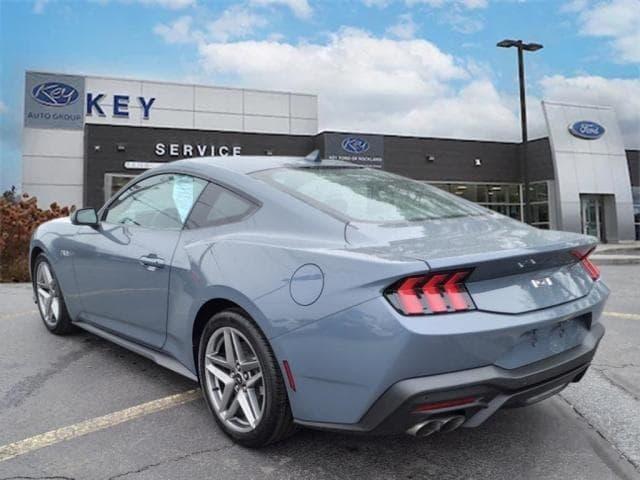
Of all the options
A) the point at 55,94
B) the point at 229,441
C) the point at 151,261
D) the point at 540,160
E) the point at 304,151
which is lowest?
the point at 229,441

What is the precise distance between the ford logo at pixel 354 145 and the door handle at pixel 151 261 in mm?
21588

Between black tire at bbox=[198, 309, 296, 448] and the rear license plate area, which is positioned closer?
the rear license plate area

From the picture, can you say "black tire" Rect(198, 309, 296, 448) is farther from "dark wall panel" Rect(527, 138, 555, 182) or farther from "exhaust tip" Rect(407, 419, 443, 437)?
"dark wall panel" Rect(527, 138, 555, 182)

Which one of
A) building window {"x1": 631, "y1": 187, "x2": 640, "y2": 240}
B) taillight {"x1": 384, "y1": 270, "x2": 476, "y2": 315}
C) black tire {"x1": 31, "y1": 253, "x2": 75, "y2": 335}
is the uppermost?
building window {"x1": 631, "y1": 187, "x2": 640, "y2": 240}

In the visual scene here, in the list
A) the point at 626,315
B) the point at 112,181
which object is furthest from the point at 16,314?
the point at 112,181

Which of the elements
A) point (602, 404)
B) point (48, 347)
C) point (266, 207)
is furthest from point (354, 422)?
point (48, 347)

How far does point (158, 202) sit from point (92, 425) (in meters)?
1.40

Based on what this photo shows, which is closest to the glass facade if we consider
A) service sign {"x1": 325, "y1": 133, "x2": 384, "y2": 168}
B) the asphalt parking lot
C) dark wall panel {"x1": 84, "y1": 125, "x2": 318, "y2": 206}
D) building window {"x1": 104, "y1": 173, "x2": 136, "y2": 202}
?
service sign {"x1": 325, "y1": 133, "x2": 384, "y2": 168}

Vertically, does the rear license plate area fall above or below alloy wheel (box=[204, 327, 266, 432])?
above

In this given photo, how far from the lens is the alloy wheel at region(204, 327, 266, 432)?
8.73 feet

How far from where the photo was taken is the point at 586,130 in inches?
1012

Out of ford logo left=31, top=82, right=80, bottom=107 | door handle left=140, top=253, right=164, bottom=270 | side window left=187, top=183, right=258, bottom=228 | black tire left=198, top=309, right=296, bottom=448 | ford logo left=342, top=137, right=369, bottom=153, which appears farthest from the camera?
ford logo left=31, top=82, right=80, bottom=107

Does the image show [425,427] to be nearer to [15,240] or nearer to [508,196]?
[15,240]

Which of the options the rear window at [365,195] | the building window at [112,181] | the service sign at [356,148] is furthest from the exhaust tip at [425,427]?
the building window at [112,181]
